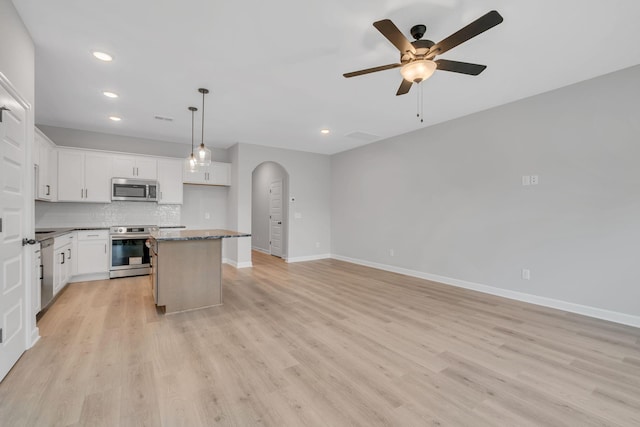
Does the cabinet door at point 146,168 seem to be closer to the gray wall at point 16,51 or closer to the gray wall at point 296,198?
the gray wall at point 296,198

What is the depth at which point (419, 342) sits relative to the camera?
2705 millimetres

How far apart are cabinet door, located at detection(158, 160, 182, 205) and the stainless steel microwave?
14cm

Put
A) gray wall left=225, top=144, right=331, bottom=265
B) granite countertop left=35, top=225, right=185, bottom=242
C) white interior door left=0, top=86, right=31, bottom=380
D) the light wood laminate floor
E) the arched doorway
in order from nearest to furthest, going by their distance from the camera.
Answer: the light wood laminate floor < white interior door left=0, top=86, right=31, bottom=380 < granite countertop left=35, top=225, right=185, bottom=242 < gray wall left=225, top=144, right=331, bottom=265 < the arched doorway

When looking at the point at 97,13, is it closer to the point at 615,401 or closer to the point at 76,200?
the point at 76,200

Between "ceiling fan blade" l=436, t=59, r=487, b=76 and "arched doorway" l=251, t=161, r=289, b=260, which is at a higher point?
"ceiling fan blade" l=436, t=59, r=487, b=76

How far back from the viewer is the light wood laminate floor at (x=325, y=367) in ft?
5.71

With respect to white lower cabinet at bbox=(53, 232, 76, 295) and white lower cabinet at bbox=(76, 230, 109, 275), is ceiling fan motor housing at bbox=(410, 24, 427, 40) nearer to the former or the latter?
white lower cabinet at bbox=(53, 232, 76, 295)

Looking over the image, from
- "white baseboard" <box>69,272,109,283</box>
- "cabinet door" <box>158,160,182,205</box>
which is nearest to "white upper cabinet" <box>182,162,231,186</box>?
"cabinet door" <box>158,160,182,205</box>

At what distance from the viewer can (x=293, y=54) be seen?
2857mm

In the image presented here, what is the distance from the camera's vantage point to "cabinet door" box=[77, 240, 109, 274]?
4812 mm

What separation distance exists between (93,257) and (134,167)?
5.83 feet

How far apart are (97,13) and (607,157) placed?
5298mm

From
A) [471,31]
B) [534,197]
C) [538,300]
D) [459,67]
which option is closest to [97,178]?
[459,67]

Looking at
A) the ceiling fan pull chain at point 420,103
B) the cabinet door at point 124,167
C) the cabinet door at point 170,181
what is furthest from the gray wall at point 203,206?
the ceiling fan pull chain at point 420,103
